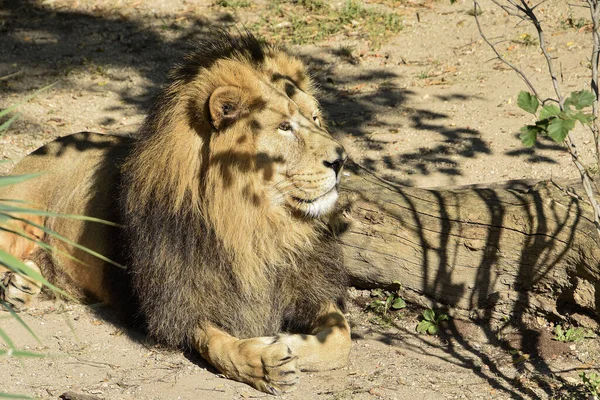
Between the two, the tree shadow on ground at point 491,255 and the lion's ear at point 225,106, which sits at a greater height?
the lion's ear at point 225,106

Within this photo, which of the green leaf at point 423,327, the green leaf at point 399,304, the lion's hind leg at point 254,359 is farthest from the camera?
the green leaf at point 399,304

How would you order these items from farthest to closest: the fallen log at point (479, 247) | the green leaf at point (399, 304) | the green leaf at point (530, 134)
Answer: the green leaf at point (399, 304), the fallen log at point (479, 247), the green leaf at point (530, 134)

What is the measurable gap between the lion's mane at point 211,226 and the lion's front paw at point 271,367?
31 cm

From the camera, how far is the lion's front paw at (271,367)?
379 centimetres

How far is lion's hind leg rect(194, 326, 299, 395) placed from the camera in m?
3.80

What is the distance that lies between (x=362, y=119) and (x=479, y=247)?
2.85 m

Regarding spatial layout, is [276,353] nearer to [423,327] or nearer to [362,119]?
[423,327]

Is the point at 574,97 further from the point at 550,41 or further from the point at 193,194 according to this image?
the point at 550,41

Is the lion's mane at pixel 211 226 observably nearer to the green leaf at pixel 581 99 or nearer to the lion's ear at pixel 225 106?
the lion's ear at pixel 225 106

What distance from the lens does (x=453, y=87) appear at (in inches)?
292

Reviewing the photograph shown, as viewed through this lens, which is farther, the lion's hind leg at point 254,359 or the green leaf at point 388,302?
→ the green leaf at point 388,302

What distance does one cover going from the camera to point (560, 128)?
2.69 metres

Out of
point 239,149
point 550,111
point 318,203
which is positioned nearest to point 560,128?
point 550,111

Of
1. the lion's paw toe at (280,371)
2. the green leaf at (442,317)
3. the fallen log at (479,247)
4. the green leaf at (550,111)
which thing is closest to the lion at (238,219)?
the lion's paw toe at (280,371)
